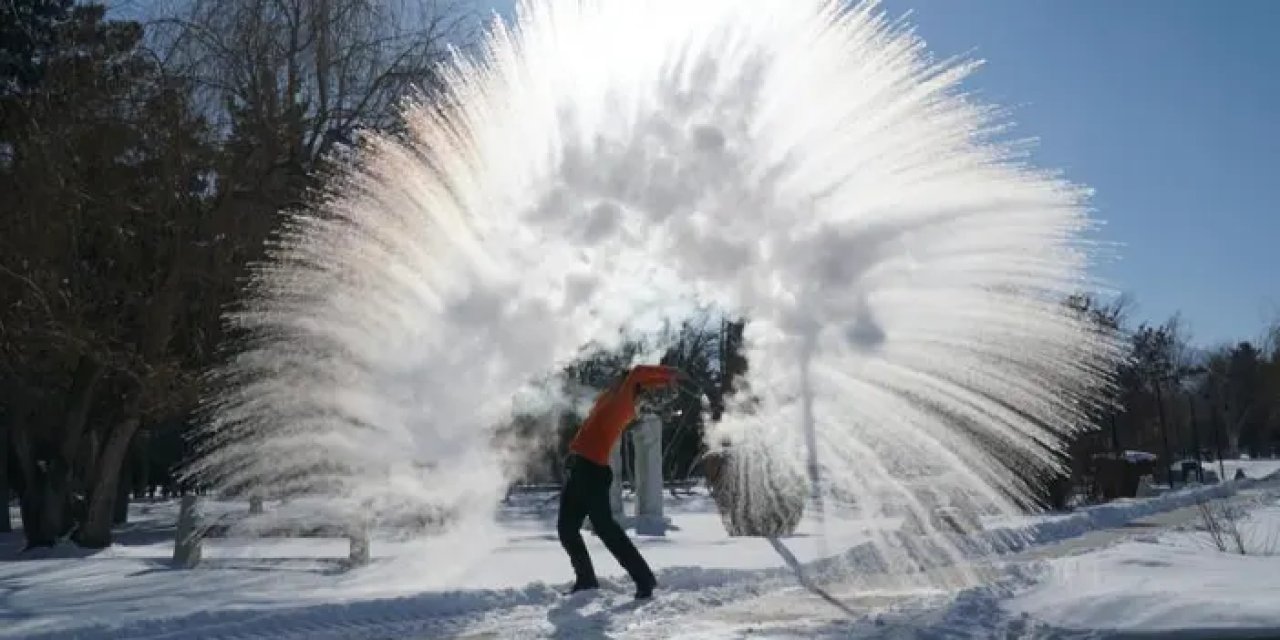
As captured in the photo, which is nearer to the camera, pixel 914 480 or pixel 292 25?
pixel 914 480

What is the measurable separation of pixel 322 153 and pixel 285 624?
10.9 meters

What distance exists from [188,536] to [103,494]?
496cm

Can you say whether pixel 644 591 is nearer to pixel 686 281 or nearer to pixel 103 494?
pixel 686 281

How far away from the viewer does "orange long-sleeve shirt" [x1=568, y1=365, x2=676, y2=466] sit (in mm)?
9867

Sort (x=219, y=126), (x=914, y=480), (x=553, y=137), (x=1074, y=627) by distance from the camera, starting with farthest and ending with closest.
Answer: (x=219, y=126), (x=914, y=480), (x=553, y=137), (x=1074, y=627)

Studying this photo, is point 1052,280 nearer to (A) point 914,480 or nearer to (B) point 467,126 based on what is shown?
(A) point 914,480

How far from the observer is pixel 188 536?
1485 cm

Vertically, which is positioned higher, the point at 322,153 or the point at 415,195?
the point at 322,153

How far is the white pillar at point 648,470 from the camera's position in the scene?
2253 cm

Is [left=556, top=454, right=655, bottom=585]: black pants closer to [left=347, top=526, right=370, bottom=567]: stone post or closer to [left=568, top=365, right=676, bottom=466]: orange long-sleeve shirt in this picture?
[left=568, top=365, right=676, bottom=466]: orange long-sleeve shirt

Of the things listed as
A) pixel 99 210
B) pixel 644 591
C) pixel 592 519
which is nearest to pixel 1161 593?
pixel 644 591

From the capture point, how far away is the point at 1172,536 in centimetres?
1634

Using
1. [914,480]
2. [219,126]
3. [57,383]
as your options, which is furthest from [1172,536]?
[57,383]

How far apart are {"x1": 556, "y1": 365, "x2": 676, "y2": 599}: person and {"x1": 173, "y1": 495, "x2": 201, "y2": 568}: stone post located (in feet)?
21.7
